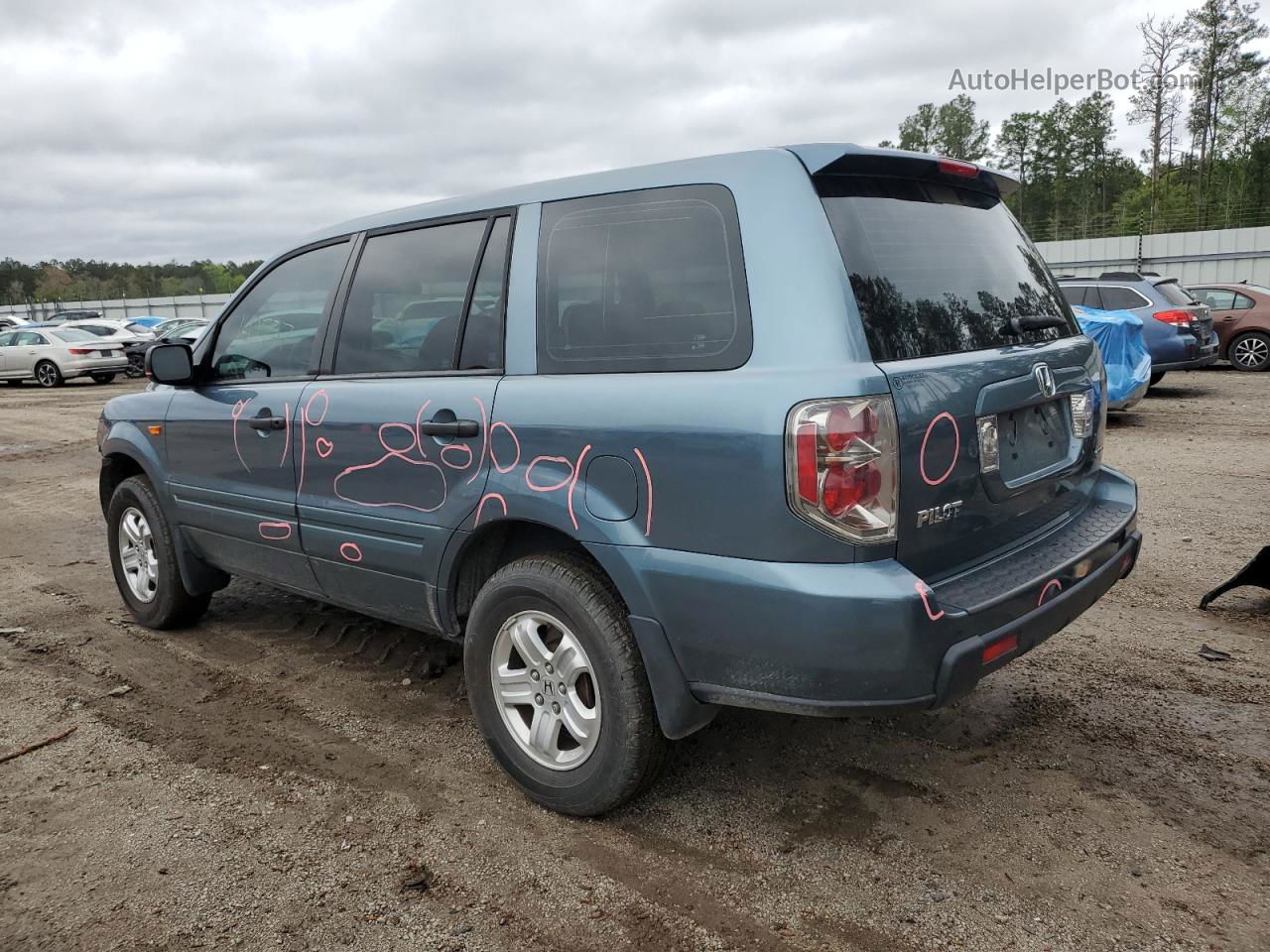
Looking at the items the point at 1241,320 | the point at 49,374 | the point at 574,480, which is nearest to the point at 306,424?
the point at 574,480

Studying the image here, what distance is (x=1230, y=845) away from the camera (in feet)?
9.03

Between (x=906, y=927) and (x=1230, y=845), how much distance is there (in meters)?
1.04

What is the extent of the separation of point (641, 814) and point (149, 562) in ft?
10.4

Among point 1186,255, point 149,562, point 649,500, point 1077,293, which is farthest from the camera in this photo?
point 1186,255

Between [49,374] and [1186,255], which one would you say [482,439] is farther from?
[1186,255]

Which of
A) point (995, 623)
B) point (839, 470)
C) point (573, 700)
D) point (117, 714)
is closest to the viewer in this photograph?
point (839, 470)

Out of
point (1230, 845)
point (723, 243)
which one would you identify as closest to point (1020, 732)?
point (1230, 845)

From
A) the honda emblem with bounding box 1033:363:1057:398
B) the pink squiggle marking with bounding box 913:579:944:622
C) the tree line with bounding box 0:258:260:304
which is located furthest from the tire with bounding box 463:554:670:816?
the tree line with bounding box 0:258:260:304

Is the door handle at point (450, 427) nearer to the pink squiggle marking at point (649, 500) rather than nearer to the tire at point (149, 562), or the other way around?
the pink squiggle marking at point (649, 500)

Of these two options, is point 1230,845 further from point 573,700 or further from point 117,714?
point 117,714

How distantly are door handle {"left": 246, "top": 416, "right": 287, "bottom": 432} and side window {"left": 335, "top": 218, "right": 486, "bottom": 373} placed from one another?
34 centimetres

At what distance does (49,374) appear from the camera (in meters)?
22.7

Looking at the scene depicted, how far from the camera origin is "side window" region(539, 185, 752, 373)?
2666 millimetres

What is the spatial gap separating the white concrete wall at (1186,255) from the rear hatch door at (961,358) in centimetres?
2882
